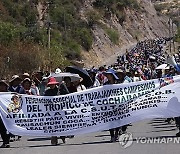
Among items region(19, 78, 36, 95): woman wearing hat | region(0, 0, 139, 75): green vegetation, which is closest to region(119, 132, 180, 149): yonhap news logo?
region(19, 78, 36, 95): woman wearing hat

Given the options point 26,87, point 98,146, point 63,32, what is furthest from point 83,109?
point 63,32

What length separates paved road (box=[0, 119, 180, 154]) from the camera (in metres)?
11.2

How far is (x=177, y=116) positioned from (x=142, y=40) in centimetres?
9961

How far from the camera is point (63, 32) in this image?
80.5 m

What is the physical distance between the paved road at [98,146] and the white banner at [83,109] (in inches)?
15.5

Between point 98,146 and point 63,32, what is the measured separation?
69.0 metres

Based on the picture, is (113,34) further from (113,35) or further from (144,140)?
(144,140)

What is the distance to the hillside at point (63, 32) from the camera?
53500 millimetres

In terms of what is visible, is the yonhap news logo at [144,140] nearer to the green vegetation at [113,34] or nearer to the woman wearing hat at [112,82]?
the woman wearing hat at [112,82]

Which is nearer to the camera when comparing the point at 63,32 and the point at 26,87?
the point at 26,87

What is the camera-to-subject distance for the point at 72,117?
1279cm

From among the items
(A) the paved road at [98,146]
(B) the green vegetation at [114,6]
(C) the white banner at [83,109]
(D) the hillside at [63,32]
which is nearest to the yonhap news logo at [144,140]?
(A) the paved road at [98,146]

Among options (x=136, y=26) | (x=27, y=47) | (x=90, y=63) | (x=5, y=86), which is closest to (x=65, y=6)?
(x=90, y=63)

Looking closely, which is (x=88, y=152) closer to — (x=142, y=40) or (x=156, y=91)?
(x=156, y=91)
